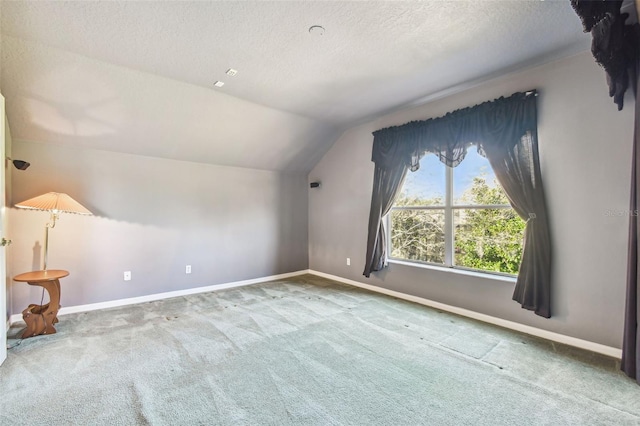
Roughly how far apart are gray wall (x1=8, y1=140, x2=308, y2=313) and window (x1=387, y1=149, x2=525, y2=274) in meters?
2.41

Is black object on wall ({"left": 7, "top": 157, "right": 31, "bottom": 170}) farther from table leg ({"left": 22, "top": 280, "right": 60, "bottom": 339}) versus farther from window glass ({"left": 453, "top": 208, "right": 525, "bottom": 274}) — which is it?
window glass ({"left": 453, "top": 208, "right": 525, "bottom": 274})

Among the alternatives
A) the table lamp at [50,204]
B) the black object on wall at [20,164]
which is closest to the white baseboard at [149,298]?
the table lamp at [50,204]

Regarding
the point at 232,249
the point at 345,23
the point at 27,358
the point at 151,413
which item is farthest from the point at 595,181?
the point at 27,358

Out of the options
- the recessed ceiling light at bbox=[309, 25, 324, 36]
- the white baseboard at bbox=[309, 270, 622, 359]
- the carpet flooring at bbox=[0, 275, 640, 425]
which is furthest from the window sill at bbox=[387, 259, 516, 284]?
the recessed ceiling light at bbox=[309, 25, 324, 36]

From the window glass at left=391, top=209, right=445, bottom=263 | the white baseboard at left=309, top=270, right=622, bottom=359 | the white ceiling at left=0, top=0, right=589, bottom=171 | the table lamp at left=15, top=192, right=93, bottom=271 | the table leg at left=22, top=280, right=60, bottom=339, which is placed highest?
the white ceiling at left=0, top=0, right=589, bottom=171

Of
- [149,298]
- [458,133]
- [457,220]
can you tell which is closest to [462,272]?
[457,220]

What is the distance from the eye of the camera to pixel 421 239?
4.11 m

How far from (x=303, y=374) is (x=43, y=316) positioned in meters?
2.80

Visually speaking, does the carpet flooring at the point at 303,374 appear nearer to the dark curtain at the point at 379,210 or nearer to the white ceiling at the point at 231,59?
the dark curtain at the point at 379,210

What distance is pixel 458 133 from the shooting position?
3.49m

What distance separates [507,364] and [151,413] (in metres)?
2.68

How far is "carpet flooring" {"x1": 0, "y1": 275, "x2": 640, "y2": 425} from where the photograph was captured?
180 centimetres

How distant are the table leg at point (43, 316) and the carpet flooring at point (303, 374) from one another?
0.33 ft

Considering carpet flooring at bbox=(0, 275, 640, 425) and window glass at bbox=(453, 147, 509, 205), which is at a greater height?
window glass at bbox=(453, 147, 509, 205)
